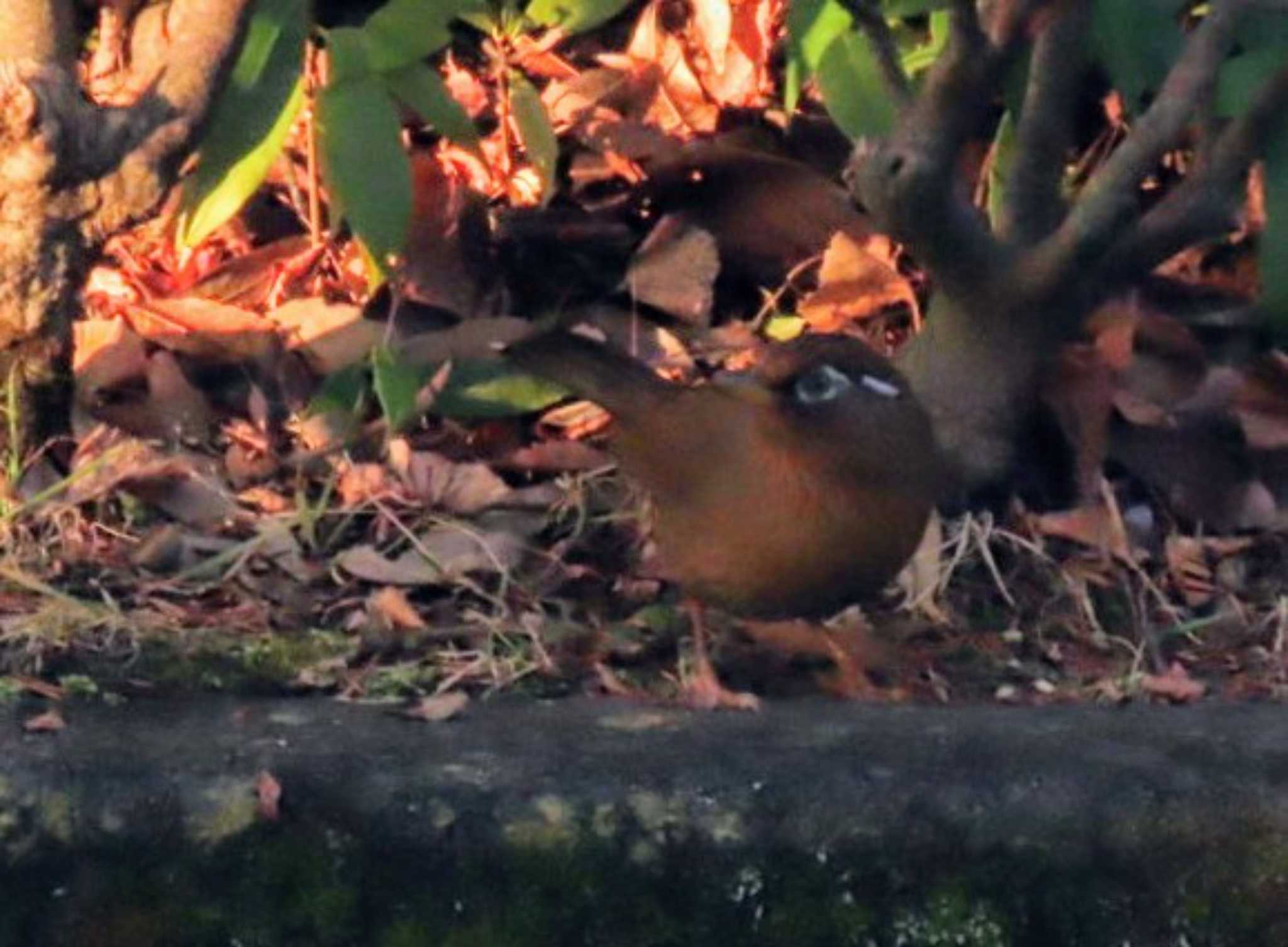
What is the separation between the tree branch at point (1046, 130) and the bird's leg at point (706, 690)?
0.69 metres

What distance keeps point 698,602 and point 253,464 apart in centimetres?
67

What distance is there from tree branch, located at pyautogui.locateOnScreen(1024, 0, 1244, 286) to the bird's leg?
2.01 ft

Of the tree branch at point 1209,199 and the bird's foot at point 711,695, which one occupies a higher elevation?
the tree branch at point 1209,199

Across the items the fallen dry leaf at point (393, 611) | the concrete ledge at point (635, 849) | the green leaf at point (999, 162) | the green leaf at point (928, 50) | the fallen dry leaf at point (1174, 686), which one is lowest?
the fallen dry leaf at point (1174, 686)

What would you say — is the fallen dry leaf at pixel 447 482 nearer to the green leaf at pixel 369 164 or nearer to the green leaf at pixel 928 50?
the green leaf at pixel 369 164

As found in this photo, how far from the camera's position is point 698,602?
323 cm

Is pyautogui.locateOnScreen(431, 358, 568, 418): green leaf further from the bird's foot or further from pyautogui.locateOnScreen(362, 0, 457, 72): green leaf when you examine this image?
the bird's foot

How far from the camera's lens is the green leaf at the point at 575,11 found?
3.98 m

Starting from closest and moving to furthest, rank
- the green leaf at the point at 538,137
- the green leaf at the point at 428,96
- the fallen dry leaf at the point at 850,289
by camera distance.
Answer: the green leaf at the point at 428,96, the fallen dry leaf at the point at 850,289, the green leaf at the point at 538,137

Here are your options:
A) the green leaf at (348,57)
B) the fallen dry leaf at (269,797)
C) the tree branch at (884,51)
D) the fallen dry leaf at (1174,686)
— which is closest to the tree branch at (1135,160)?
the tree branch at (884,51)

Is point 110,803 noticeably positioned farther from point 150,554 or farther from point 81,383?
point 81,383

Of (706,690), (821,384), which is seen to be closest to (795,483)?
(821,384)

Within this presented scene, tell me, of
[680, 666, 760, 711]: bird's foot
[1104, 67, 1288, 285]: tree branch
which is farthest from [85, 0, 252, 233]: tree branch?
[1104, 67, 1288, 285]: tree branch

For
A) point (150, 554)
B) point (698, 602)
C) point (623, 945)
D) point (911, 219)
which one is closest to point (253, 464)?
point (150, 554)
